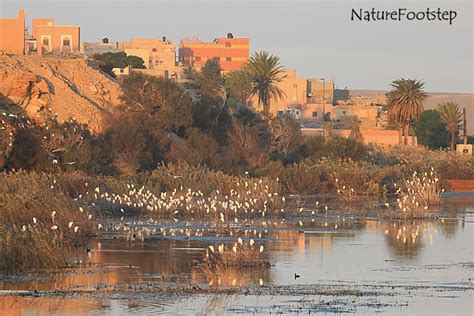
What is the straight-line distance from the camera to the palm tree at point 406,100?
95062 millimetres

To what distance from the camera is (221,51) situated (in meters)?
158

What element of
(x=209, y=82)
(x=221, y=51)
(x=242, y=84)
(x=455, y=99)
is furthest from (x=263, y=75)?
(x=455, y=99)

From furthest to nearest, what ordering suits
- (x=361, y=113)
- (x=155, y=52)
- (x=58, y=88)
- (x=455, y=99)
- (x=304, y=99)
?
(x=455, y=99), (x=155, y=52), (x=304, y=99), (x=361, y=113), (x=58, y=88)

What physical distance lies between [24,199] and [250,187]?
13947 mm

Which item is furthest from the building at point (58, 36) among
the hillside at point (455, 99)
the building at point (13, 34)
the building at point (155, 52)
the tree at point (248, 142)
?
the hillside at point (455, 99)

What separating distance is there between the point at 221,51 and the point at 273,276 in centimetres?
13536

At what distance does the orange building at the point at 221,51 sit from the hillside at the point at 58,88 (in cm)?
8668

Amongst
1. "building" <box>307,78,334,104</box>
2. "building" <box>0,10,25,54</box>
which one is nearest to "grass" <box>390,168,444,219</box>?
"building" <box>0,10,25,54</box>

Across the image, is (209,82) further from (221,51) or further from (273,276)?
(221,51)

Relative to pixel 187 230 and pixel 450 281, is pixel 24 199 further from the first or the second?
pixel 450 281

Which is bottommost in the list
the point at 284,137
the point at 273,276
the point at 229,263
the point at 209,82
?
the point at 273,276

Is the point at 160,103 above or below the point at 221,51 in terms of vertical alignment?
below

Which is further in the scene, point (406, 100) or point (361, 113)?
point (361, 113)

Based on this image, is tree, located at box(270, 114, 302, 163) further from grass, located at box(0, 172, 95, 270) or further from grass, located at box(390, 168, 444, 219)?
grass, located at box(0, 172, 95, 270)
